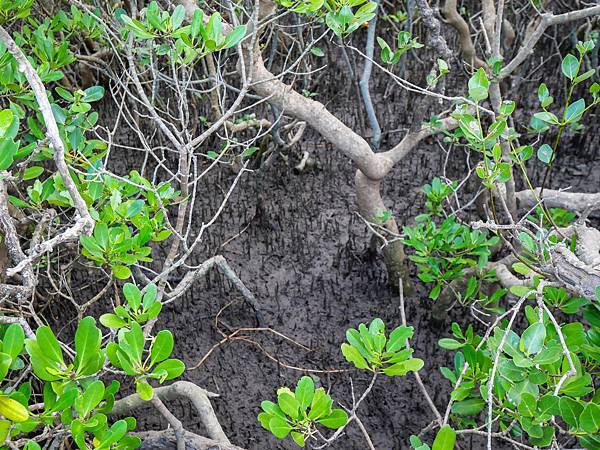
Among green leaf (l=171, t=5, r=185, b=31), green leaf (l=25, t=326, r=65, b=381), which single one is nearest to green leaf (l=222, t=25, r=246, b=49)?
green leaf (l=171, t=5, r=185, b=31)

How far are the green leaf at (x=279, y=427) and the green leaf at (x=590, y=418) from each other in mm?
544

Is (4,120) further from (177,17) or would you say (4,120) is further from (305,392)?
(305,392)

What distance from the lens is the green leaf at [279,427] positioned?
126cm

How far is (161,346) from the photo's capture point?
1.30 m

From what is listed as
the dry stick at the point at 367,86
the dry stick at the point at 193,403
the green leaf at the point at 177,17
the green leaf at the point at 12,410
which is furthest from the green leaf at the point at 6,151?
the dry stick at the point at 367,86

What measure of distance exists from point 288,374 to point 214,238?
0.96 metres

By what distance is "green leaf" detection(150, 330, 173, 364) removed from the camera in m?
1.29

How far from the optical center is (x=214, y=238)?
3.36m

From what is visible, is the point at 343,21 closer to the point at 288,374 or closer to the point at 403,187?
the point at 288,374

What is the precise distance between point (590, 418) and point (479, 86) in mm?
796

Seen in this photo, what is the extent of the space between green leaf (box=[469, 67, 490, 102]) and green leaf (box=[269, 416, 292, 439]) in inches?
33.7

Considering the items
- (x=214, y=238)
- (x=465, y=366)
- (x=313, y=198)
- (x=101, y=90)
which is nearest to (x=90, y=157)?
(x=101, y=90)

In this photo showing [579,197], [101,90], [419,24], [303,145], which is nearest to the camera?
[101,90]

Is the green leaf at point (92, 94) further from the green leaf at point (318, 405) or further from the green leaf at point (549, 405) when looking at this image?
the green leaf at point (549, 405)
